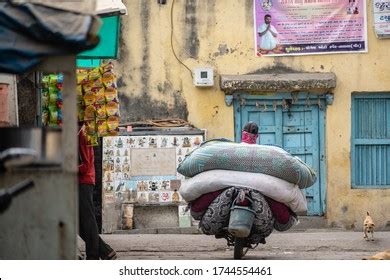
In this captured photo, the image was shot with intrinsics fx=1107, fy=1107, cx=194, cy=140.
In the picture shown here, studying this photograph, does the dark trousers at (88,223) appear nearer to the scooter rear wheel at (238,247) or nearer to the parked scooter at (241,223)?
the parked scooter at (241,223)

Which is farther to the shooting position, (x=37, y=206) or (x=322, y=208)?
(x=322, y=208)

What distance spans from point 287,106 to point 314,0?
3.41 feet

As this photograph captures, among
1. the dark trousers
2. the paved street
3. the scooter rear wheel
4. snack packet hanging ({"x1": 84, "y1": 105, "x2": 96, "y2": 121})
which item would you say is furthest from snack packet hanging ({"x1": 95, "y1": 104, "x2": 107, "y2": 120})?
the paved street

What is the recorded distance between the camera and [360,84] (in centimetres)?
1066

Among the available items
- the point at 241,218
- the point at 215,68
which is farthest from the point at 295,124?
the point at 241,218

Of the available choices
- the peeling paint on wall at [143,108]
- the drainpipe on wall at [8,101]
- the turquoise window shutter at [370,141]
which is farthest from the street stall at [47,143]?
the turquoise window shutter at [370,141]

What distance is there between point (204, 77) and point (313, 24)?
1154mm

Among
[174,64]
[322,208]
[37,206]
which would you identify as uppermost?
[174,64]

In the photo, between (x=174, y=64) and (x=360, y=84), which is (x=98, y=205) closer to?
(x=174, y=64)

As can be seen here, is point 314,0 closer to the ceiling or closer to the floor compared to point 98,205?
closer to the ceiling

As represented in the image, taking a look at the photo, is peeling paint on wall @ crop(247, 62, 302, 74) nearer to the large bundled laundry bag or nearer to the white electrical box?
the white electrical box

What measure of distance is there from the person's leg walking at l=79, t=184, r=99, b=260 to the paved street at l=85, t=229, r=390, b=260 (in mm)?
1021

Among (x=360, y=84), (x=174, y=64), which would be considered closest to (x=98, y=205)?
(x=174, y=64)

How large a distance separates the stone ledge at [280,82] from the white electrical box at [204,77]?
15cm
